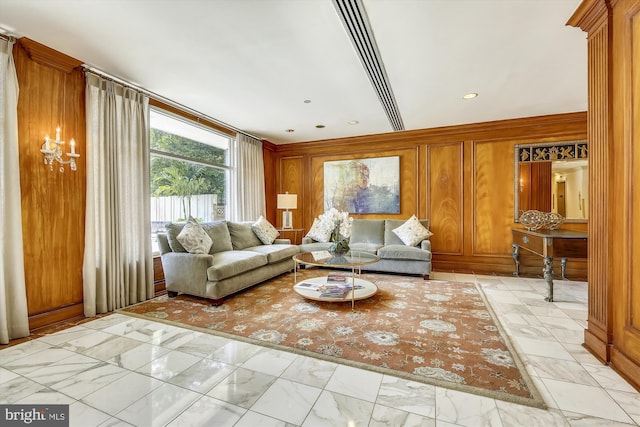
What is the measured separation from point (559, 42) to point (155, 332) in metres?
4.32

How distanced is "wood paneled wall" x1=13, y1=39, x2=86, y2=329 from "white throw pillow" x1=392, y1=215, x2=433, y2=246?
4.27m

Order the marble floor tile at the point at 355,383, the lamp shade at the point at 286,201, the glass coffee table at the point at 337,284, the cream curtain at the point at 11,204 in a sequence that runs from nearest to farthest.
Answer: the marble floor tile at the point at 355,383 < the cream curtain at the point at 11,204 < the glass coffee table at the point at 337,284 < the lamp shade at the point at 286,201

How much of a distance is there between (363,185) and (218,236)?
9.63 ft

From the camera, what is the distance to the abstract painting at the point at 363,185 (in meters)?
5.31

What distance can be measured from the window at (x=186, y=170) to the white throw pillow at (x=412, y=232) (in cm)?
312

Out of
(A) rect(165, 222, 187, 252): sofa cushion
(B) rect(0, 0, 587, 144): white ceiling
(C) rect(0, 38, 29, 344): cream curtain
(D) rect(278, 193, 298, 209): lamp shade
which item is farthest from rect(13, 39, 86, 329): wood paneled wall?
(D) rect(278, 193, 298, 209): lamp shade

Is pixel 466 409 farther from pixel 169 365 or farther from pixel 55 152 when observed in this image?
pixel 55 152

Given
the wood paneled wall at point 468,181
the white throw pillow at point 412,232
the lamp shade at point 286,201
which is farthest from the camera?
the lamp shade at point 286,201

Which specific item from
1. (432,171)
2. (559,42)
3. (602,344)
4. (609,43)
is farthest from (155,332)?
(432,171)

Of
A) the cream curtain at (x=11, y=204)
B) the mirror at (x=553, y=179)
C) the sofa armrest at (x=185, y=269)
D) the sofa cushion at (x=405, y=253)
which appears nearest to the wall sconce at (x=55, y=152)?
the cream curtain at (x=11, y=204)

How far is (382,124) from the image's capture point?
186 inches

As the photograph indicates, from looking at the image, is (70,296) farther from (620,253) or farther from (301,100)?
(620,253)

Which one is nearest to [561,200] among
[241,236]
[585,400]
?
[585,400]

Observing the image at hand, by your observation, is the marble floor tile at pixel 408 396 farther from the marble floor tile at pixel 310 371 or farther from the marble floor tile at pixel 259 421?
the marble floor tile at pixel 259 421
